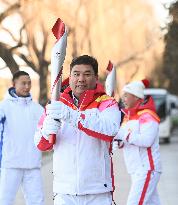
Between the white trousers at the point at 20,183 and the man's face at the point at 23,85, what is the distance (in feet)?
2.66

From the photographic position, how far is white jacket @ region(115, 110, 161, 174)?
6.88m

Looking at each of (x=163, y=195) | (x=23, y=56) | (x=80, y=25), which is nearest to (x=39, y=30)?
(x=23, y=56)

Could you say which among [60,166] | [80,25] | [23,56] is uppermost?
[80,25]

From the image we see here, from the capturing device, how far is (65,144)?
4.70 meters

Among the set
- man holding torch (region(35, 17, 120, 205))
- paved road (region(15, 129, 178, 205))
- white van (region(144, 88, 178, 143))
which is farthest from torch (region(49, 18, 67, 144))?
white van (region(144, 88, 178, 143))

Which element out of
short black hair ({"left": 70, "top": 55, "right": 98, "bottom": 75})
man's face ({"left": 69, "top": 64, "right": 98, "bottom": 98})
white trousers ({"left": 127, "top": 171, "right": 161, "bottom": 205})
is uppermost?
short black hair ({"left": 70, "top": 55, "right": 98, "bottom": 75})

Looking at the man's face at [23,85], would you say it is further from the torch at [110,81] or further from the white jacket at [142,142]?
the white jacket at [142,142]

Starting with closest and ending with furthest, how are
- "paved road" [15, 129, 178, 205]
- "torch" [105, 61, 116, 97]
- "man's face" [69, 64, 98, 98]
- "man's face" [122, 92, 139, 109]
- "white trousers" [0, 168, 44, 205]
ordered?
"man's face" [69, 64, 98, 98], "torch" [105, 61, 116, 97], "man's face" [122, 92, 139, 109], "white trousers" [0, 168, 44, 205], "paved road" [15, 129, 178, 205]

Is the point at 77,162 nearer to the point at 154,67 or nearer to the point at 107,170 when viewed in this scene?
the point at 107,170

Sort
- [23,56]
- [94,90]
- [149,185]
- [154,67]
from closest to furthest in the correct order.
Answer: [94,90]
[149,185]
[23,56]
[154,67]

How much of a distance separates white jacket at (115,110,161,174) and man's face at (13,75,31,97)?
1.15m

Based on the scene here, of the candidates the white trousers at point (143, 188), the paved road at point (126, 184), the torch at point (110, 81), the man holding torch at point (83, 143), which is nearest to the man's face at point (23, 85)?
the torch at point (110, 81)

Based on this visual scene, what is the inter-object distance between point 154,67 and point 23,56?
3047 centimetres

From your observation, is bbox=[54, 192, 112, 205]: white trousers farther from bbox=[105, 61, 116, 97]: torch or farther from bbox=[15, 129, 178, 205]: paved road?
bbox=[15, 129, 178, 205]: paved road
